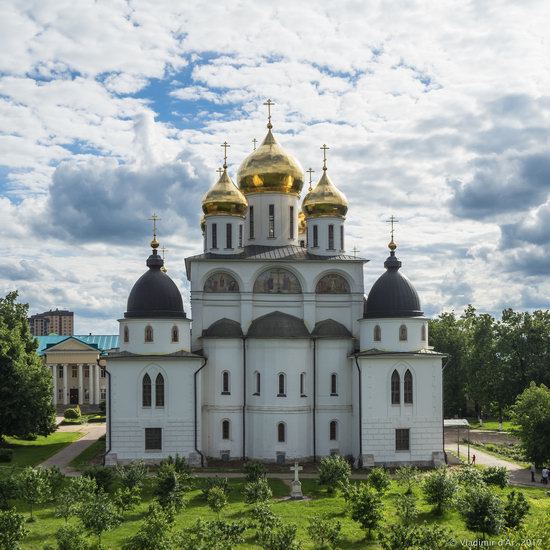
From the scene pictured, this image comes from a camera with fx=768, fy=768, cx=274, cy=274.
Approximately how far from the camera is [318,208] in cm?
3591

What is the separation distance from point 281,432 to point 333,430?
8.22 ft

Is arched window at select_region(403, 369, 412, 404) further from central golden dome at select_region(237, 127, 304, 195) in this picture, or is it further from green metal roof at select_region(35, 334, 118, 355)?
green metal roof at select_region(35, 334, 118, 355)

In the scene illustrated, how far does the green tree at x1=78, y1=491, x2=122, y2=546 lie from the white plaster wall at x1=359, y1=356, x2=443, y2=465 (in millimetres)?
14144

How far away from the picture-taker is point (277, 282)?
34.2 meters

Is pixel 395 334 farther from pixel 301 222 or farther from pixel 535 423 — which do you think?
pixel 301 222

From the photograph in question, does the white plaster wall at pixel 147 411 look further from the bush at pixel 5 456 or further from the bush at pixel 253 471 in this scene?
the bush at pixel 5 456

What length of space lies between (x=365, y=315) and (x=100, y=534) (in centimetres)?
1637

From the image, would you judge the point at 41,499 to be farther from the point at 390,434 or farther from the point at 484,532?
the point at 390,434

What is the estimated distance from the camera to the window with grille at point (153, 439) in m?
31.4

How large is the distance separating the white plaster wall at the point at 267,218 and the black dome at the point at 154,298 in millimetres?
5628

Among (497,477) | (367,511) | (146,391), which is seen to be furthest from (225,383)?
(367,511)

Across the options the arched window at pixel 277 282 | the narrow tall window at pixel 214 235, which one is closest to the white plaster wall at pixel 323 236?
the arched window at pixel 277 282

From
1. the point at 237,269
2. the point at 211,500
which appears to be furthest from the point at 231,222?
the point at 211,500

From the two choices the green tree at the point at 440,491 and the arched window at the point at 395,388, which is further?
the arched window at the point at 395,388
